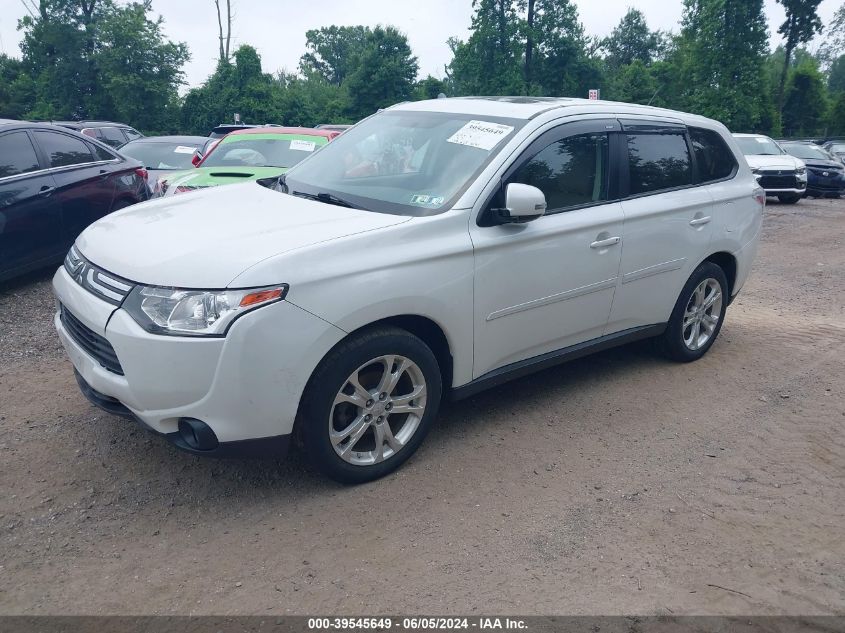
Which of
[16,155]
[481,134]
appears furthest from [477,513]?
[16,155]

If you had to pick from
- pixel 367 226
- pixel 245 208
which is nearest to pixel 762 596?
pixel 367 226

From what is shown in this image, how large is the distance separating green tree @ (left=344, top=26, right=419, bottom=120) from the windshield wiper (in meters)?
33.6

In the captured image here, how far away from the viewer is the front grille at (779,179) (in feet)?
56.8

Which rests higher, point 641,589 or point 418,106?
point 418,106

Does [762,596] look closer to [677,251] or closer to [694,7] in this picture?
[677,251]

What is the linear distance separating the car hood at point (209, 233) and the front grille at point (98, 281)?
39 millimetres

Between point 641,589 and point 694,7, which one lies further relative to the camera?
point 694,7

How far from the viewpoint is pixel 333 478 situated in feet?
11.8

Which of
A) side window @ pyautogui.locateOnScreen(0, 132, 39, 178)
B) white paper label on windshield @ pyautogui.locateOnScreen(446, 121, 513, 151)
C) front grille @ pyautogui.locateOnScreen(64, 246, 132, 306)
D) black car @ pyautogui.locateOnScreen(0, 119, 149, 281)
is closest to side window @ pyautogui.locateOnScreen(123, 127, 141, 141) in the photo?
black car @ pyautogui.locateOnScreen(0, 119, 149, 281)

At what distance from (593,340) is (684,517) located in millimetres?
1496

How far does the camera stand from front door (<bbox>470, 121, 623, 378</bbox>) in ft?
13.0

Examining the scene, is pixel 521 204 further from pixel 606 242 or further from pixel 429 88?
pixel 429 88

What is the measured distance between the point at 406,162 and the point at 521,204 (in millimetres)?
900

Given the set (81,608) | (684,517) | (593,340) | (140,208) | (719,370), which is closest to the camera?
(81,608)
